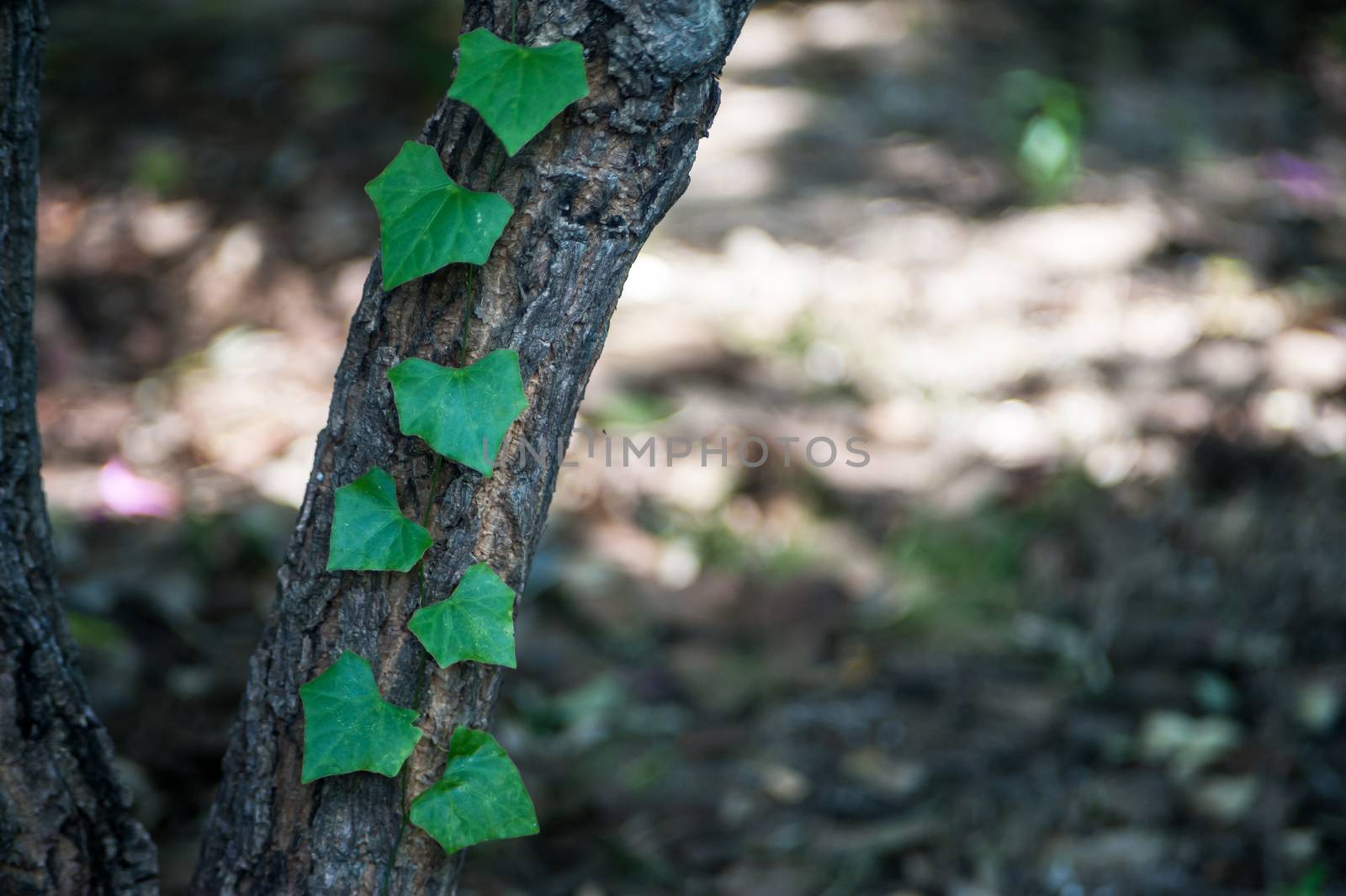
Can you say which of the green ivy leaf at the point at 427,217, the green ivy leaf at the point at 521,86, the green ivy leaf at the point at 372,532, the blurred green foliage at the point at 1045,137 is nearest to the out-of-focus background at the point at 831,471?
the blurred green foliage at the point at 1045,137

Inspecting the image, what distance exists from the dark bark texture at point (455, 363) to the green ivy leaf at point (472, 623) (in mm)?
32

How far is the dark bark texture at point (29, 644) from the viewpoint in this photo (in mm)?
968

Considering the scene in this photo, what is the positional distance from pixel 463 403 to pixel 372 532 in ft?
0.46

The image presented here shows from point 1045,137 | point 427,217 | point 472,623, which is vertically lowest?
point 472,623

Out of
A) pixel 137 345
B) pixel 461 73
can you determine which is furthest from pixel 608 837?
pixel 137 345

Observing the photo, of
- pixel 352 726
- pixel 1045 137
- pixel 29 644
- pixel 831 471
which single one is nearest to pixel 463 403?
pixel 352 726

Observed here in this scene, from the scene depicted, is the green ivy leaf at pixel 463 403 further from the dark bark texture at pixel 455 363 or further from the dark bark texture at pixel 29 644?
the dark bark texture at pixel 29 644

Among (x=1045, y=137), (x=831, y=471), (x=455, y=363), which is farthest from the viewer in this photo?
(x=1045, y=137)

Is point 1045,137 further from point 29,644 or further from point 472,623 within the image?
point 29,644

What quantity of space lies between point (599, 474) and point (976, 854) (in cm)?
106

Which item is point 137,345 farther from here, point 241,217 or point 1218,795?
point 1218,795

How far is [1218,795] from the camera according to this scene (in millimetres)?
1690

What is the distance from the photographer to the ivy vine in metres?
0.83

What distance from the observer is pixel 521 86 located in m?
0.82
